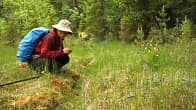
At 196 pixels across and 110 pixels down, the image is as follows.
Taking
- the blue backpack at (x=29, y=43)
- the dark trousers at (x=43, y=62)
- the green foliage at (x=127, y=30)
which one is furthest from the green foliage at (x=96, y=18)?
the blue backpack at (x=29, y=43)

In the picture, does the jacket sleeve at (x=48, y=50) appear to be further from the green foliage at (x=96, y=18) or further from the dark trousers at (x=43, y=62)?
the green foliage at (x=96, y=18)

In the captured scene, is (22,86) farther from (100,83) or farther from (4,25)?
(4,25)

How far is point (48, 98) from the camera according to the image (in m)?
2.67

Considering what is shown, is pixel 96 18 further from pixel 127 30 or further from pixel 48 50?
pixel 48 50

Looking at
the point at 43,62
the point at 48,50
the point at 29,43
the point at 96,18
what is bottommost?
the point at 43,62

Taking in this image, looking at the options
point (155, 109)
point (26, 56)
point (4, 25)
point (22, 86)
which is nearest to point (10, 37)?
point (4, 25)

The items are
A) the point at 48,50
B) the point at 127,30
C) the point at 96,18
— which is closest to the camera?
the point at 48,50

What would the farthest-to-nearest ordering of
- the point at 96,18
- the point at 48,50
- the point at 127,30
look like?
1. the point at 96,18
2. the point at 127,30
3. the point at 48,50

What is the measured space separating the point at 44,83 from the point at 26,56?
94cm

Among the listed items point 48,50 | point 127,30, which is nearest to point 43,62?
point 48,50

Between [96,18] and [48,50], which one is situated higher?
[96,18]

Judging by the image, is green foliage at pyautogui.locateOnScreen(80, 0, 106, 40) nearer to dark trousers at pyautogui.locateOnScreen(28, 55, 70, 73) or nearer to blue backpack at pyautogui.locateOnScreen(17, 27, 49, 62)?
dark trousers at pyautogui.locateOnScreen(28, 55, 70, 73)

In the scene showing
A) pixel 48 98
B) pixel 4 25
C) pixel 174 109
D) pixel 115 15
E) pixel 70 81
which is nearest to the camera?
pixel 174 109

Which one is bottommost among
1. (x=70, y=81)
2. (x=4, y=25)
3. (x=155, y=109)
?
(x=70, y=81)
